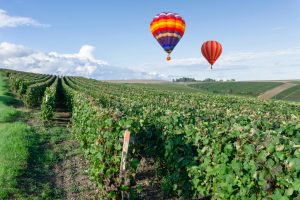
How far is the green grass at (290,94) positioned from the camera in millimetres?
88125

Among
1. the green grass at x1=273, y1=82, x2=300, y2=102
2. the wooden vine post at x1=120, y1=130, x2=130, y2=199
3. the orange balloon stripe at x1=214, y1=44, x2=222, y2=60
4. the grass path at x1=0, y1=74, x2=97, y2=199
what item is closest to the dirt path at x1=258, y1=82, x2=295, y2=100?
the green grass at x1=273, y1=82, x2=300, y2=102

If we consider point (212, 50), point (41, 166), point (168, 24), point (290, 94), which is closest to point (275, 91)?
point (290, 94)

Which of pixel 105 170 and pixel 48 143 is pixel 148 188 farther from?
pixel 48 143

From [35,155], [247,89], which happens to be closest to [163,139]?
[35,155]

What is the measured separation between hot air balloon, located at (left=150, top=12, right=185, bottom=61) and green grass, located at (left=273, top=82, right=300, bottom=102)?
58.7 m

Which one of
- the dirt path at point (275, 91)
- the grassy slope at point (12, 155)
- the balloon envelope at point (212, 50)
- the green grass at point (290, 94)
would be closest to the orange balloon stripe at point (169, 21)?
the balloon envelope at point (212, 50)

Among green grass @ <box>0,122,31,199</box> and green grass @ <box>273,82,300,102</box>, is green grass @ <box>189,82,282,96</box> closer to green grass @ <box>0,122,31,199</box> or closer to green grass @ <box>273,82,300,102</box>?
green grass @ <box>273,82,300,102</box>

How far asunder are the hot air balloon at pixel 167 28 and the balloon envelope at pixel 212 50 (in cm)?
543

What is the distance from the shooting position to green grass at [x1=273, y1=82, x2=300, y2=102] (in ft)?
289

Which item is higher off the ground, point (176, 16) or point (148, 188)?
point (176, 16)

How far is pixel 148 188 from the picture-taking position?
10109 mm

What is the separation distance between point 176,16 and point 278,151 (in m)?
32.4

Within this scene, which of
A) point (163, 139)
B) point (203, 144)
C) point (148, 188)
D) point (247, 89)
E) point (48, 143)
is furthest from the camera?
point (247, 89)

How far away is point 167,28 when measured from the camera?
36094mm
